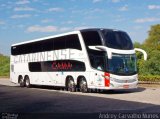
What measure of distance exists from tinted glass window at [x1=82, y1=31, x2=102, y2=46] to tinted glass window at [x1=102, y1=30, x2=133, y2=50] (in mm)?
433

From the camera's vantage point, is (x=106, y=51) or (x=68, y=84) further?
(x=68, y=84)

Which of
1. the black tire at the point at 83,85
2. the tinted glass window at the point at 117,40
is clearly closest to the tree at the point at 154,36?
the black tire at the point at 83,85

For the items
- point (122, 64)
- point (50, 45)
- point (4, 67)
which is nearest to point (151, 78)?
point (50, 45)

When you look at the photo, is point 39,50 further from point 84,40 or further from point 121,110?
point 121,110

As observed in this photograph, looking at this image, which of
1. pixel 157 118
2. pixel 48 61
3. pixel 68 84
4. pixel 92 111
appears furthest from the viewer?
pixel 48 61

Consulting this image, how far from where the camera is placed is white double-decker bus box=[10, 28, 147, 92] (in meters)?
22.4

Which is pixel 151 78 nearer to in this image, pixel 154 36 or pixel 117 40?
pixel 117 40

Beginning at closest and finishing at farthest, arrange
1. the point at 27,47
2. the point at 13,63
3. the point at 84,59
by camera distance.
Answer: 1. the point at 84,59
2. the point at 27,47
3. the point at 13,63

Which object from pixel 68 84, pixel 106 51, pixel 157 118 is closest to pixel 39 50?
pixel 68 84

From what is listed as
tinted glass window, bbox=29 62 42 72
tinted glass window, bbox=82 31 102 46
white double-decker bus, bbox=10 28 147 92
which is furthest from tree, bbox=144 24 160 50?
tinted glass window, bbox=82 31 102 46

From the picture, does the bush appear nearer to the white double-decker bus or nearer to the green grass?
the white double-decker bus

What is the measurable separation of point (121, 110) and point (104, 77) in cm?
825

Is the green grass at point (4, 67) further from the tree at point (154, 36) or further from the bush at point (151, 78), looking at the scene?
the bush at point (151, 78)

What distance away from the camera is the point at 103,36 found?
22.3m
